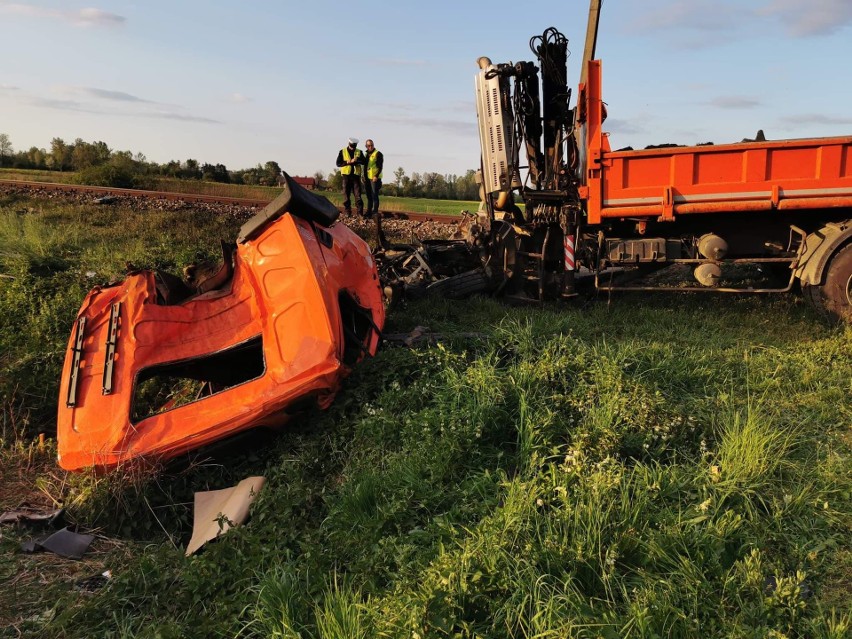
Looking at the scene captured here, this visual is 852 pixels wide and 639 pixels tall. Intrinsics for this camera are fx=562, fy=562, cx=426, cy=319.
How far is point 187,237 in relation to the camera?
8773 millimetres

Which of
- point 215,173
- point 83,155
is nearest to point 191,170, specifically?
point 215,173

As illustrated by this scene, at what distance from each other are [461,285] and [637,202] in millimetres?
2242

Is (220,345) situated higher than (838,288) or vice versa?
(838,288)

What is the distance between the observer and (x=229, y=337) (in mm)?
4465

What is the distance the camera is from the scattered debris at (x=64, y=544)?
Answer: 10.8 feet

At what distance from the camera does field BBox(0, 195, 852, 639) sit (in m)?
2.29

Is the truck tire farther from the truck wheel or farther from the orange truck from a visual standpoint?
the truck wheel

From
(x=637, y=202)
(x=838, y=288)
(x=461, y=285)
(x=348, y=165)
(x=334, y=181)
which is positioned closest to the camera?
(x=838, y=288)

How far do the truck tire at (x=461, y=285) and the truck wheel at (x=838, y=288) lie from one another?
3626 millimetres

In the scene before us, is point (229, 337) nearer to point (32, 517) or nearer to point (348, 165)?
point (32, 517)

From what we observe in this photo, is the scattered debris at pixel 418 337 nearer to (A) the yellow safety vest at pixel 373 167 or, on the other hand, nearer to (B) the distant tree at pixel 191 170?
(A) the yellow safety vest at pixel 373 167

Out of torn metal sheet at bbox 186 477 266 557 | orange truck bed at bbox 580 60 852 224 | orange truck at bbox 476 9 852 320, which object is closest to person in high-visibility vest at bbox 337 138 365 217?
orange truck at bbox 476 9 852 320

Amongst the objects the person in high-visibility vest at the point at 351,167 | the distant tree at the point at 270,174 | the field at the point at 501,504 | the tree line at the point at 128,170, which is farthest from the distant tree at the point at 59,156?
the field at the point at 501,504

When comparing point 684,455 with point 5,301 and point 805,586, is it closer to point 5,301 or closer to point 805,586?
point 805,586
